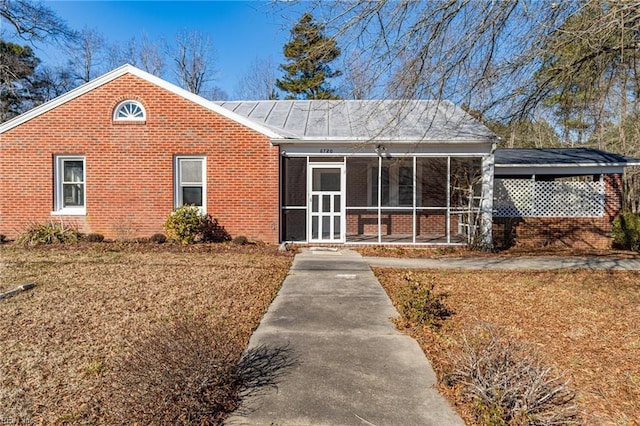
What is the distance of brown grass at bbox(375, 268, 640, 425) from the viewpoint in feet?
11.3

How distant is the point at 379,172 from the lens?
11758mm

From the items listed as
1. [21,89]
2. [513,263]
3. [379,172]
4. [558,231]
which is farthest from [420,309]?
[21,89]

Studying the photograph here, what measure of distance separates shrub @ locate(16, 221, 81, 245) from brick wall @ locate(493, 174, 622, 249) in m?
13.6

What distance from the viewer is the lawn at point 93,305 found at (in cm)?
330

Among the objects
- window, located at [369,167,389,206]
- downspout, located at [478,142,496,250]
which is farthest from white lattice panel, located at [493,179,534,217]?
window, located at [369,167,389,206]

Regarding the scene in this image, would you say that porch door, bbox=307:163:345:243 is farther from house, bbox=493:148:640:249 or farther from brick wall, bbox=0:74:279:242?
house, bbox=493:148:640:249

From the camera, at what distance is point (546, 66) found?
7.83 m

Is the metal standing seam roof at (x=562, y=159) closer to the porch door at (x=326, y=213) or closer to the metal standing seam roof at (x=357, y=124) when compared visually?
the metal standing seam roof at (x=357, y=124)

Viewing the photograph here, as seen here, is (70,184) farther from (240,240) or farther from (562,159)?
(562,159)

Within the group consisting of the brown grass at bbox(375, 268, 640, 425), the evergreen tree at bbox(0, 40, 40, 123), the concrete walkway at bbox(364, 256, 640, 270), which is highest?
the evergreen tree at bbox(0, 40, 40, 123)

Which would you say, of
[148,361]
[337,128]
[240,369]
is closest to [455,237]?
[337,128]

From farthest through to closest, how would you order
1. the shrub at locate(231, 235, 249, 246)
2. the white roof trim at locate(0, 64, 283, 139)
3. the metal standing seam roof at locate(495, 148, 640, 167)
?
the metal standing seam roof at locate(495, 148, 640, 167) → the white roof trim at locate(0, 64, 283, 139) → the shrub at locate(231, 235, 249, 246)

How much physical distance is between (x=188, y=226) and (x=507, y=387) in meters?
9.85

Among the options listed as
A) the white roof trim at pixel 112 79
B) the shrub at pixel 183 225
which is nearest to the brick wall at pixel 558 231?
the white roof trim at pixel 112 79
